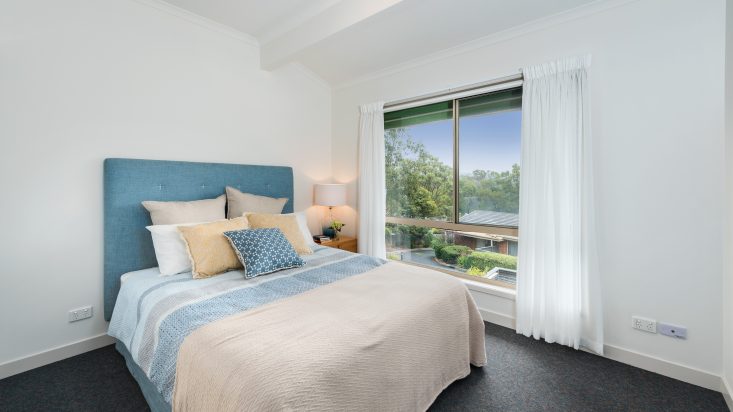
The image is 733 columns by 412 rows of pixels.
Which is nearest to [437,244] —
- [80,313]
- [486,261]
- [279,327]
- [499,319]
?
[486,261]

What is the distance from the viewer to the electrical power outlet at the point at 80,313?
2.26 m

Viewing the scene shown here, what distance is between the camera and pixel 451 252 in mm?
3303

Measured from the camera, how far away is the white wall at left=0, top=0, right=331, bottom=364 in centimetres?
202

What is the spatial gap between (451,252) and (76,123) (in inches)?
133

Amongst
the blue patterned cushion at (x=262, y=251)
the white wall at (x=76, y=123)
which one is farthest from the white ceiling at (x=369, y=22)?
the blue patterned cushion at (x=262, y=251)

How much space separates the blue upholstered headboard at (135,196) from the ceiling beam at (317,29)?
127 cm

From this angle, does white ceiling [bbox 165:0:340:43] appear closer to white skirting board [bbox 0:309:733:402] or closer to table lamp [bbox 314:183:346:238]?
table lamp [bbox 314:183:346:238]

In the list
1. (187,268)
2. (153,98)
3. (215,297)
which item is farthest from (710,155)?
(153,98)

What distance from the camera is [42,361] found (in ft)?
7.03

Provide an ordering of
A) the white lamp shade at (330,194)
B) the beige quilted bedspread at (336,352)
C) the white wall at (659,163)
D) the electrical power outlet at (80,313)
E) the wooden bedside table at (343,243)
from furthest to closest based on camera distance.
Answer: the white lamp shade at (330,194)
the wooden bedside table at (343,243)
the electrical power outlet at (80,313)
the white wall at (659,163)
the beige quilted bedspread at (336,352)

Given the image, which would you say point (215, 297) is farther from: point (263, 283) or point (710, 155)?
point (710, 155)

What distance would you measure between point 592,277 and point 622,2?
1.97 metres

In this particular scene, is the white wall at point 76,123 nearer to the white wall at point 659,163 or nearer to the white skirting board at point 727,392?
the white wall at point 659,163

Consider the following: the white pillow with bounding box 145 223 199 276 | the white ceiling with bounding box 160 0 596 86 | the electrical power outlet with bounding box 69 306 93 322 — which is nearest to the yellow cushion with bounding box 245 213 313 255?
the white pillow with bounding box 145 223 199 276
